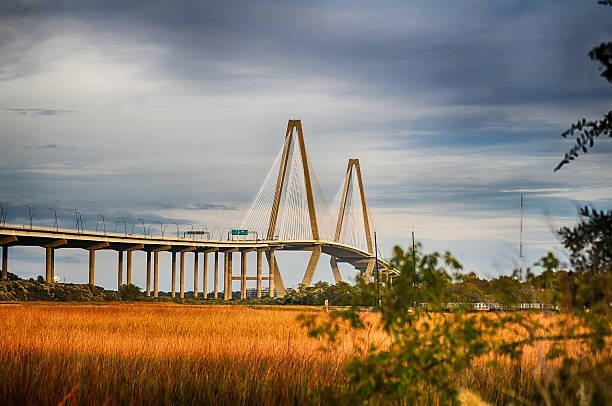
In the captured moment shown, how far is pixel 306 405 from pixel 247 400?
0.99m

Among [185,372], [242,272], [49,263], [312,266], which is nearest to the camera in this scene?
[185,372]

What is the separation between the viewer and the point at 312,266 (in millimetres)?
87688

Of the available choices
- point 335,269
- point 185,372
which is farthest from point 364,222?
point 185,372

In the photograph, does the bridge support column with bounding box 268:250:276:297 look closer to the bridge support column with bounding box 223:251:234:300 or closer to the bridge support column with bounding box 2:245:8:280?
the bridge support column with bounding box 223:251:234:300

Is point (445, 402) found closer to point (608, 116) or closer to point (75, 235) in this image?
point (608, 116)

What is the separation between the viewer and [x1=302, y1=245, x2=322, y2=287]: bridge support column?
8538 cm

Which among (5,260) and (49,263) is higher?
(5,260)

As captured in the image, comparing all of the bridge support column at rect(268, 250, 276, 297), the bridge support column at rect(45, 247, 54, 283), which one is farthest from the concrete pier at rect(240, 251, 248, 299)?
the bridge support column at rect(45, 247, 54, 283)

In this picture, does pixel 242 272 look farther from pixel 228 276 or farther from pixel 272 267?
pixel 272 267

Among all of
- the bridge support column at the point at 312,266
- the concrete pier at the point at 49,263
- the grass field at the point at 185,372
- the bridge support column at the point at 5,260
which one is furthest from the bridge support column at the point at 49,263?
the grass field at the point at 185,372

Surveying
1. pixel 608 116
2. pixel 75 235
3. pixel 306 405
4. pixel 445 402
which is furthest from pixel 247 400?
pixel 75 235

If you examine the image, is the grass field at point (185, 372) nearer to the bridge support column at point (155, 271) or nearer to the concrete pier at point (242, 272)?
the bridge support column at point (155, 271)

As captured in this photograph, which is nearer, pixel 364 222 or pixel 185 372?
pixel 185 372

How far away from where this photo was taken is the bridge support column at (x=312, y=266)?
8538 centimetres
